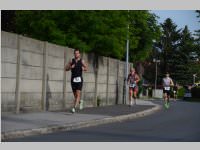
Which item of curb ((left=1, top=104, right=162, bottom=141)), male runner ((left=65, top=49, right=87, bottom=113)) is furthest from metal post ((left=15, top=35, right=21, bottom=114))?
curb ((left=1, top=104, right=162, bottom=141))

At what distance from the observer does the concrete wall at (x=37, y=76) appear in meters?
16.2

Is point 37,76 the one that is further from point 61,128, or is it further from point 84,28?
point 84,28

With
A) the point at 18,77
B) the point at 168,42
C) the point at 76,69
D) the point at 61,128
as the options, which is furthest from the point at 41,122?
the point at 168,42

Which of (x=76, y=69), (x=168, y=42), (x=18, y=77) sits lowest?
(x=18, y=77)

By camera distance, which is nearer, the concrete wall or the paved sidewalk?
the paved sidewalk

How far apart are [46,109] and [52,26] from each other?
5362 mm

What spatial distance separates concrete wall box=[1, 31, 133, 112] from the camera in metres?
16.2

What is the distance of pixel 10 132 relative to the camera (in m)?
11.8

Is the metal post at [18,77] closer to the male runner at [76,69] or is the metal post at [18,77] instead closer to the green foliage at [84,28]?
the male runner at [76,69]

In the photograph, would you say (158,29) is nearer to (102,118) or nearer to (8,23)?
(8,23)

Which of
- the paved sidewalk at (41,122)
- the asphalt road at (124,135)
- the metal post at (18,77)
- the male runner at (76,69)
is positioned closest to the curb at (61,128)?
the paved sidewalk at (41,122)

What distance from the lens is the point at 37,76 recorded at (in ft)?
59.9

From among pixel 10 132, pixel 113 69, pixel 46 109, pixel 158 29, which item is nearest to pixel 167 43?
pixel 158 29

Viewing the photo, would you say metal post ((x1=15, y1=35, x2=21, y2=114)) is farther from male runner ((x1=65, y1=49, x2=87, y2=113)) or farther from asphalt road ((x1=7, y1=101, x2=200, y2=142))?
asphalt road ((x1=7, y1=101, x2=200, y2=142))
